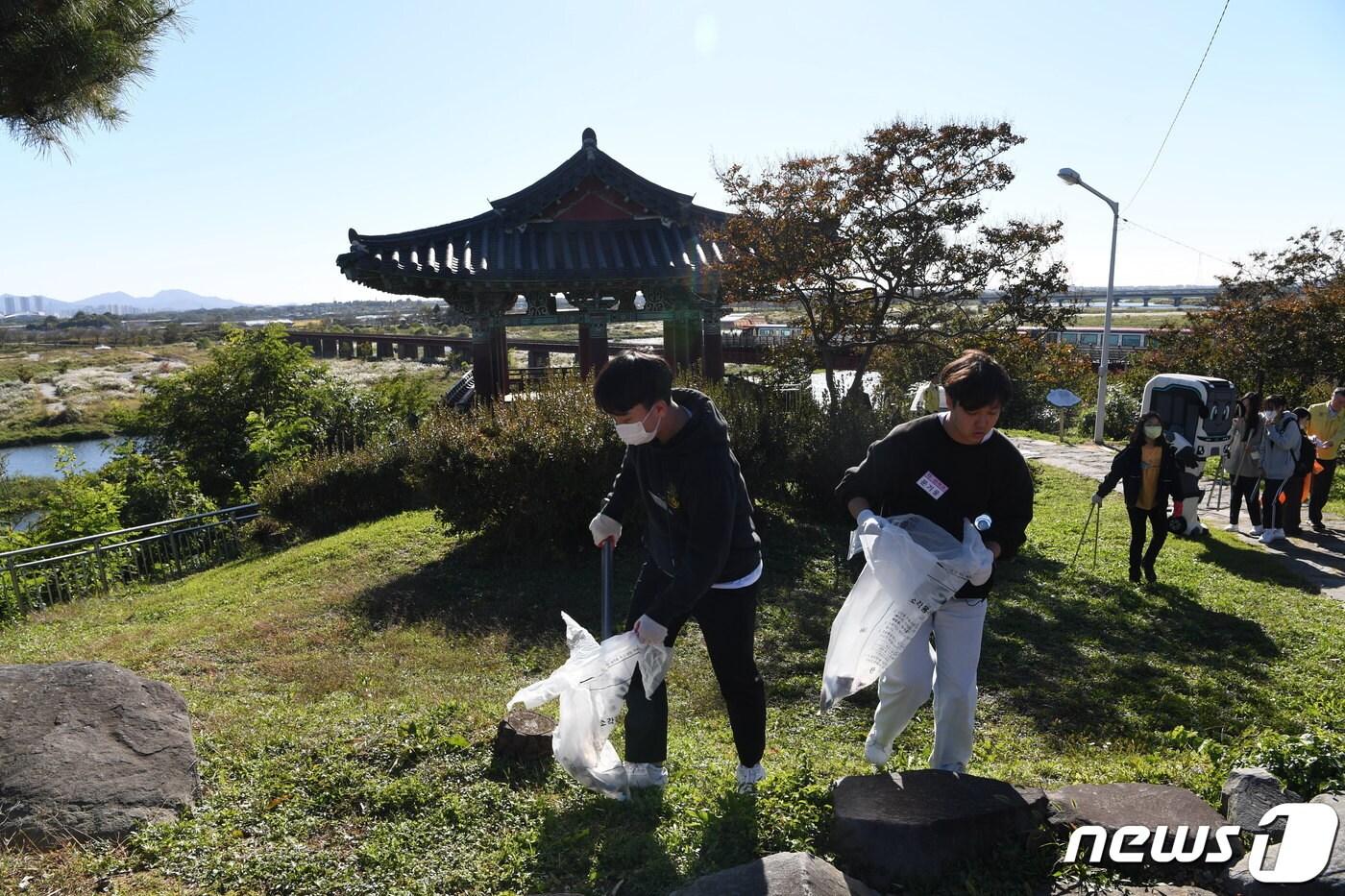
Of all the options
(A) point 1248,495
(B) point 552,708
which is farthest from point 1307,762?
(A) point 1248,495

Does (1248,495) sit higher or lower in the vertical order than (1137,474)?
lower

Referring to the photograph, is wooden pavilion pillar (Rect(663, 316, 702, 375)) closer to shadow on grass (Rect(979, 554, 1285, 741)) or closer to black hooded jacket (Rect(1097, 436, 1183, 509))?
shadow on grass (Rect(979, 554, 1285, 741))

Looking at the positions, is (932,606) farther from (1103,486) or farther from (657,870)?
(1103,486)

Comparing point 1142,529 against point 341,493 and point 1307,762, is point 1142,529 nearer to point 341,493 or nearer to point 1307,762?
point 1307,762

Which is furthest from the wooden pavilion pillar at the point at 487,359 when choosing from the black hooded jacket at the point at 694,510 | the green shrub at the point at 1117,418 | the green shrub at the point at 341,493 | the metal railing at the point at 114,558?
the green shrub at the point at 1117,418

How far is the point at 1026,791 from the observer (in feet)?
10.0

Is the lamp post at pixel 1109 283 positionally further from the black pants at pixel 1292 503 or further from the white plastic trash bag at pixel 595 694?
the white plastic trash bag at pixel 595 694

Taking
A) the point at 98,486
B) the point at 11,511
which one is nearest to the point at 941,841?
the point at 98,486

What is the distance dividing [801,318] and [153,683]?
9499 mm

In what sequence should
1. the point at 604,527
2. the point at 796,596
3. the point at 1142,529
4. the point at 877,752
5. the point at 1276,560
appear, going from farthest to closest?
1. the point at 1276,560
2. the point at 1142,529
3. the point at 796,596
4. the point at 604,527
5. the point at 877,752

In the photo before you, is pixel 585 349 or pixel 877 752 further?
pixel 585 349

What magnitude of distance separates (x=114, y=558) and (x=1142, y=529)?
40.2 ft

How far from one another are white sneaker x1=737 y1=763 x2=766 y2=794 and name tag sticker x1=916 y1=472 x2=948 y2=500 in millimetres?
1267

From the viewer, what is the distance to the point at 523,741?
3721 mm
